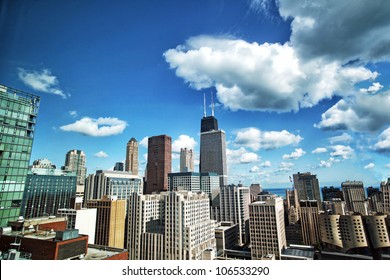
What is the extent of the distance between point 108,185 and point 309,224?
2139cm

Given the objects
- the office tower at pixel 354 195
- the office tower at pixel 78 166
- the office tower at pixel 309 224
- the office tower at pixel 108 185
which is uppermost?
the office tower at pixel 78 166

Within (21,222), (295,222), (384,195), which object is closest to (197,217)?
(21,222)

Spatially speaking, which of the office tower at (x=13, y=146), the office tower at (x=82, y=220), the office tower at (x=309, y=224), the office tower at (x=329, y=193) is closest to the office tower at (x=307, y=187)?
the office tower at (x=329, y=193)

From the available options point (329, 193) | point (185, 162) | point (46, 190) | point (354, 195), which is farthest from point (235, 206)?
point (46, 190)

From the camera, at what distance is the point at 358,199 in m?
15.1

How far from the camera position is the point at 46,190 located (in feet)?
77.0

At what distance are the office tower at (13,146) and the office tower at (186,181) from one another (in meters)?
26.7

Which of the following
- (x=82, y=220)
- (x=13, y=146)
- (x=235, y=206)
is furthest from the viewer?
(x=235, y=206)

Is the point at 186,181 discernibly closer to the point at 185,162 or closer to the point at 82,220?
the point at 185,162

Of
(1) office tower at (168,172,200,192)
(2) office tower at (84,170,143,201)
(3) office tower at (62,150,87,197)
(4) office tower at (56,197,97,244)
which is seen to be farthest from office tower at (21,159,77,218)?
(1) office tower at (168,172,200,192)

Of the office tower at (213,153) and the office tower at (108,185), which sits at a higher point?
the office tower at (213,153)

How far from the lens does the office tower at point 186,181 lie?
31188 millimetres

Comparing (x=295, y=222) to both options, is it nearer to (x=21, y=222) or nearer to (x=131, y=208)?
(x=131, y=208)

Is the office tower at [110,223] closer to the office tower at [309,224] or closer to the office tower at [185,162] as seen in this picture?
the office tower at [309,224]
